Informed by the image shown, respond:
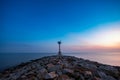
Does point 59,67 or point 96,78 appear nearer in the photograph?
point 96,78

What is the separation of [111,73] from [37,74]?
932 cm

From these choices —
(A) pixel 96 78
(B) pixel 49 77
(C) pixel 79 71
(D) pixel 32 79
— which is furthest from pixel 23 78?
(A) pixel 96 78

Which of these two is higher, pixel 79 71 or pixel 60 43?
pixel 60 43

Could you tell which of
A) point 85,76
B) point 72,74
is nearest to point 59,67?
point 72,74

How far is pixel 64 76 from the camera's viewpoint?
13227mm

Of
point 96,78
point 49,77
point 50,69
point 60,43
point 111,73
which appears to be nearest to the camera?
point 49,77

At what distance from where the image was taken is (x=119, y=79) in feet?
49.7

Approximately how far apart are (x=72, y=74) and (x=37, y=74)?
3.79 m

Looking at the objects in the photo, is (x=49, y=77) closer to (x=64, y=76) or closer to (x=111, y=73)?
(x=64, y=76)

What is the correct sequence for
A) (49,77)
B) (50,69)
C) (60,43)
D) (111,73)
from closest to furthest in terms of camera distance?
(49,77), (50,69), (111,73), (60,43)

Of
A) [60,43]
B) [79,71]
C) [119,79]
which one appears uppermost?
[60,43]

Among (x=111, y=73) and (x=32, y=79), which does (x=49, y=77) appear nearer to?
(x=32, y=79)

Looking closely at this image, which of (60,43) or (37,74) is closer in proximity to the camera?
(37,74)

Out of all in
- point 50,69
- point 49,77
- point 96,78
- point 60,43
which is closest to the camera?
point 49,77
